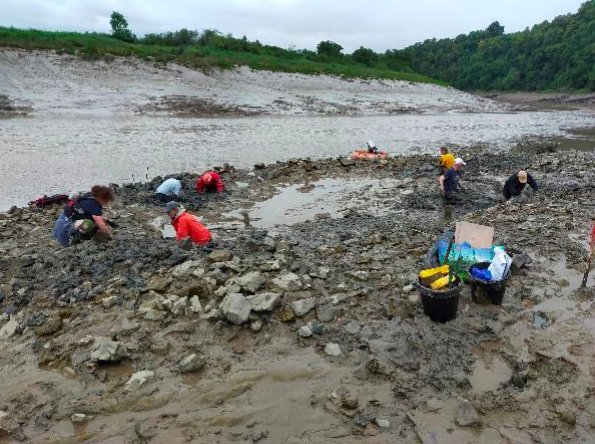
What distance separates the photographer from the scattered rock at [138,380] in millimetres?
4640

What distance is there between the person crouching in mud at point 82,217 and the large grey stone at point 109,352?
10.6 feet

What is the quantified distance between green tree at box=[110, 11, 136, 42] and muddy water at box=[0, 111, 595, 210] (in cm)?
3390

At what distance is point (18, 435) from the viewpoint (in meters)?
4.18

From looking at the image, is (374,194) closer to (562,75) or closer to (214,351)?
(214,351)

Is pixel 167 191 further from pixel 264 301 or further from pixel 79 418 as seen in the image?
pixel 79 418

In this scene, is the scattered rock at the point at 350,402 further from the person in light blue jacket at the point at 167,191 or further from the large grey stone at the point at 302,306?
the person in light blue jacket at the point at 167,191

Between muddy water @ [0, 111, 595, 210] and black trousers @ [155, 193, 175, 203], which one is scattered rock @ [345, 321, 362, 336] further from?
muddy water @ [0, 111, 595, 210]

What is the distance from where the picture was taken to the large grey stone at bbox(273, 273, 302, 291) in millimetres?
6039

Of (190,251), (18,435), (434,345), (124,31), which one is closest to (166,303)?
(190,251)

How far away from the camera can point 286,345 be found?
5211 mm

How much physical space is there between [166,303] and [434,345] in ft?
10.6

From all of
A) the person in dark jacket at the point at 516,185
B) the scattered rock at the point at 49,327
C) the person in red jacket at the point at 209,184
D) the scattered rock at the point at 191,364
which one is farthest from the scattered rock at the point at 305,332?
the person in dark jacket at the point at 516,185

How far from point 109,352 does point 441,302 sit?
3.75 meters

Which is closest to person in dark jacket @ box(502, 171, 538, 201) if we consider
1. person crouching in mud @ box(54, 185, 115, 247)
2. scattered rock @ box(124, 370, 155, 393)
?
person crouching in mud @ box(54, 185, 115, 247)
